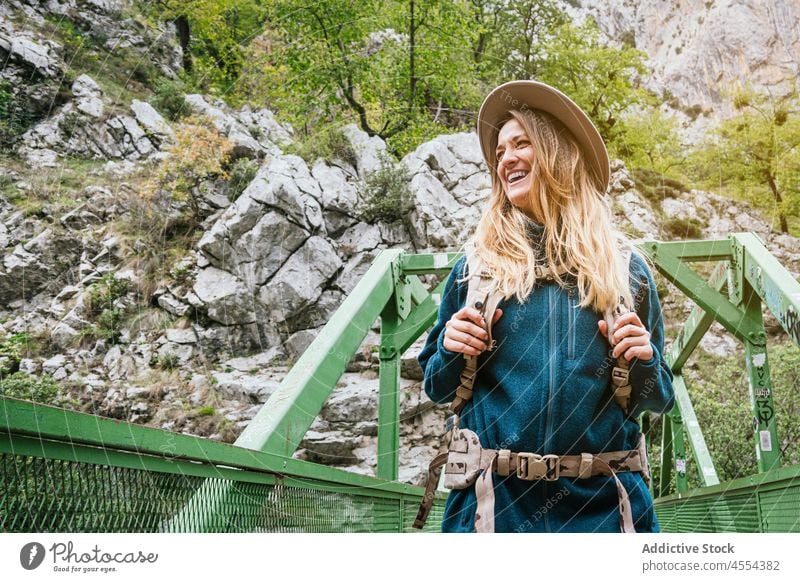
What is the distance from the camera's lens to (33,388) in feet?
2.74

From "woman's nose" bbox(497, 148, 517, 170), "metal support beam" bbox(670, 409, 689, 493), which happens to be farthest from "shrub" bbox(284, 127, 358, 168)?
"metal support beam" bbox(670, 409, 689, 493)

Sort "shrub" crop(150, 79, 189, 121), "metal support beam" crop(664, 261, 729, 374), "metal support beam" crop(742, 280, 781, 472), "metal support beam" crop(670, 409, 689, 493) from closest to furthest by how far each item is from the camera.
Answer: "shrub" crop(150, 79, 189, 121), "metal support beam" crop(742, 280, 781, 472), "metal support beam" crop(664, 261, 729, 374), "metal support beam" crop(670, 409, 689, 493)

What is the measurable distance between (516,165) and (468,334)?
29 centimetres

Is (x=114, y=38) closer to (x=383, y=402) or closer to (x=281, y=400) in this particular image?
(x=281, y=400)

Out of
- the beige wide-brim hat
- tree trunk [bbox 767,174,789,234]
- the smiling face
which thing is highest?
tree trunk [bbox 767,174,789,234]

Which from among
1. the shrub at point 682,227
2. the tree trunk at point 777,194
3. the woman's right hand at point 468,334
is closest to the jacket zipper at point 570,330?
the woman's right hand at point 468,334

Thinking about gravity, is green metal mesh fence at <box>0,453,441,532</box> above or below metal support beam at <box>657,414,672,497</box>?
below

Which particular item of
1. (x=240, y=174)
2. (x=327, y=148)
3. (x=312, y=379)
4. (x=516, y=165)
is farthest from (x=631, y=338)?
(x=327, y=148)

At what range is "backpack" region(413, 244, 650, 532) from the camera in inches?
24.2

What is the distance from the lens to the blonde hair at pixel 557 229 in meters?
Result: 0.67

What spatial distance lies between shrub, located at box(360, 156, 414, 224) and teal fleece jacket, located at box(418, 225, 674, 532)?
1366 millimetres

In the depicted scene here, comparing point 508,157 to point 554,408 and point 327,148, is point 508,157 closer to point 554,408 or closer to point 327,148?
point 554,408

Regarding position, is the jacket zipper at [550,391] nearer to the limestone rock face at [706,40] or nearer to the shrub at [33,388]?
the shrub at [33,388]

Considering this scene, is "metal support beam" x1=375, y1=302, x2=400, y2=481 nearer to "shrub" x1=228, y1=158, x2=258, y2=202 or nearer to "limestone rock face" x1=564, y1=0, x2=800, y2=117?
"shrub" x1=228, y1=158, x2=258, y2=202
